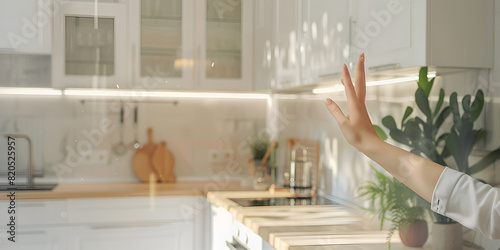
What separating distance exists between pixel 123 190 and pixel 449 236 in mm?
861

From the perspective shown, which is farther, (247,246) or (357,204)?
(357,204)

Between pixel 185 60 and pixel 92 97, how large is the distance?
0.85ft

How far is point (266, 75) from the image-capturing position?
1.56m

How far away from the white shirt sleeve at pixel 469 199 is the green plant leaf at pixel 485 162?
38cm

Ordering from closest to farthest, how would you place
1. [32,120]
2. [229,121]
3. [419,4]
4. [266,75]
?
[419,4] < [32,120] < [266,75] < [229,121]

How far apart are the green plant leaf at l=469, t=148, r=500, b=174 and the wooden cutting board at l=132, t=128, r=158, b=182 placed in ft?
3.47

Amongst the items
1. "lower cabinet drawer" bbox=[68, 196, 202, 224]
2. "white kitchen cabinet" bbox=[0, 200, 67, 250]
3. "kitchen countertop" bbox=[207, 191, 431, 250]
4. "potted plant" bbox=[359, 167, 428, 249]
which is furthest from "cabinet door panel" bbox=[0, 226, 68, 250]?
"potted plant" bbox=[359, 167, 428, 249]

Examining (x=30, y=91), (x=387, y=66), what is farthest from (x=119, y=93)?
(x=387, y=66)

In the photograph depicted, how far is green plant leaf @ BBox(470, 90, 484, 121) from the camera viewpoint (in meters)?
0.86

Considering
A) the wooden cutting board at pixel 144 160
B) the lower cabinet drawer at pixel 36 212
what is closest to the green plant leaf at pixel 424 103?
the lower cabinet drawer at pixel 36 212

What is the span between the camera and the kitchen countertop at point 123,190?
1.11 meters

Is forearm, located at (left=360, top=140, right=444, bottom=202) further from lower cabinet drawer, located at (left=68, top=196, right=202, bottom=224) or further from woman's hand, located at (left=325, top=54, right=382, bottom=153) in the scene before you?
lower cabinet drawer, located at (left=68, top=196, right=202, bottom=224)

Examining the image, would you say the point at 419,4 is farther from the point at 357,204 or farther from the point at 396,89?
the point at 357,204

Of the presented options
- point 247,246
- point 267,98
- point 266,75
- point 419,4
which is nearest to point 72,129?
point 247,246
